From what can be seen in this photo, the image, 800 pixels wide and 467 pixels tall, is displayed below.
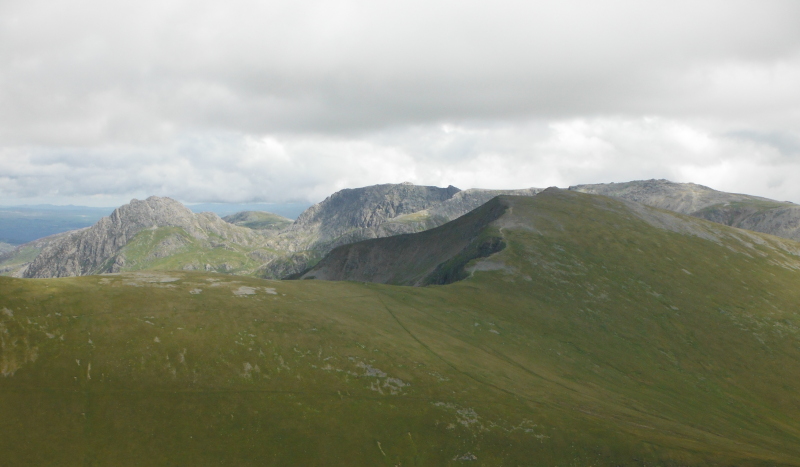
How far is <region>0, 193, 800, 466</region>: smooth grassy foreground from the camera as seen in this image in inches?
2030

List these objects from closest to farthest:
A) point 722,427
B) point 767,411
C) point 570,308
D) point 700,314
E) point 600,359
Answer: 1. point 722,427
2. point 767,411
3. point 600,359
4. point 570,308
5. point 700,314

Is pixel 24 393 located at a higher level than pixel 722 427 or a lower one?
higher

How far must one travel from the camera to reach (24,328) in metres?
59.5

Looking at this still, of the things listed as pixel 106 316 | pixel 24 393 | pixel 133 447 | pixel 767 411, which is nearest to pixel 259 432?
pixel 133 447

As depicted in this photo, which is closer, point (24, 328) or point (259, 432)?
point (259, 432)

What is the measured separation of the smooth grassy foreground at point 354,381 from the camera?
5156cm

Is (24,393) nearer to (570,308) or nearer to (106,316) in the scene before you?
(106,316)

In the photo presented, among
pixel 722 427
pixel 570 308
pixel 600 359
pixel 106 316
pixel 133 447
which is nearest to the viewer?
pixel 133 447

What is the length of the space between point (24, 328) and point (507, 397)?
68.4m

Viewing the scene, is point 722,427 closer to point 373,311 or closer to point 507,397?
point 507,397

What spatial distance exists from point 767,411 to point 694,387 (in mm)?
13798

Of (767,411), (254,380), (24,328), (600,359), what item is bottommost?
(767,411)

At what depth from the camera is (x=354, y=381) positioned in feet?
212

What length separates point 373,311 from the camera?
97.6 meters
